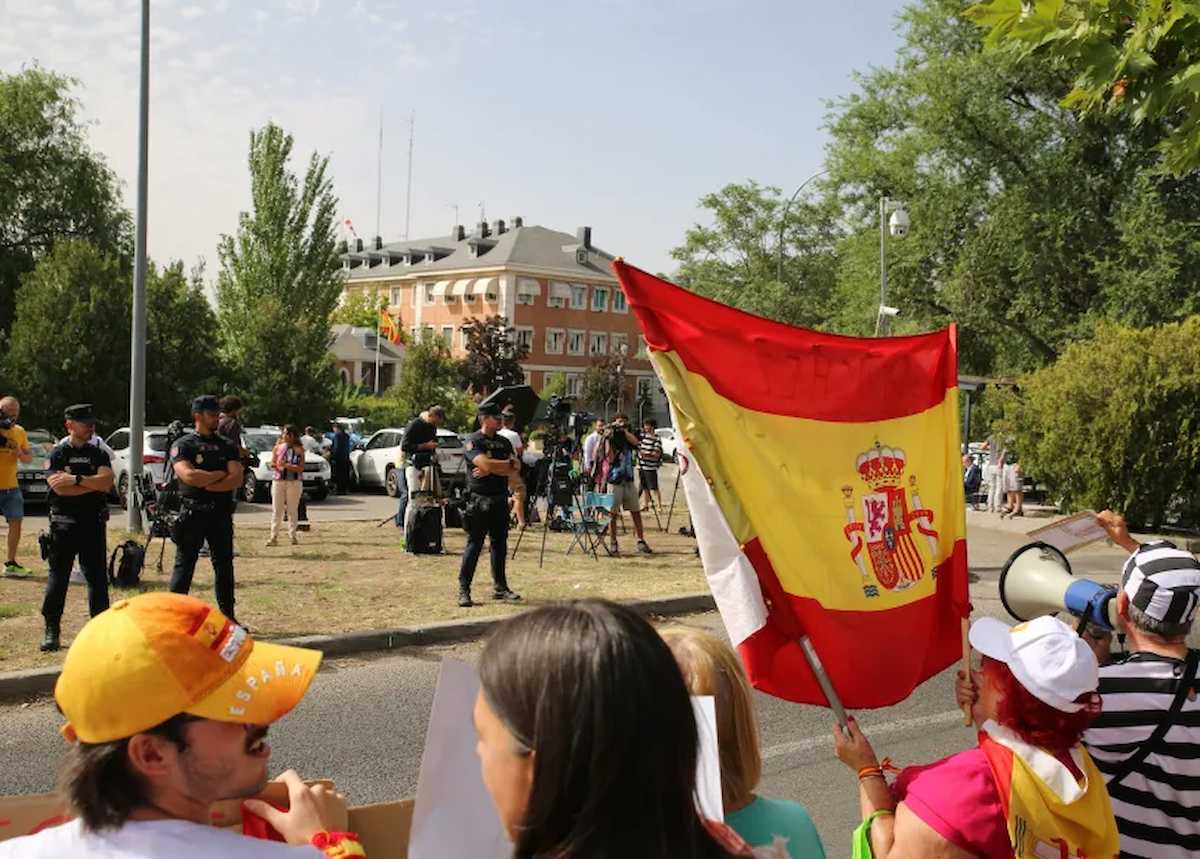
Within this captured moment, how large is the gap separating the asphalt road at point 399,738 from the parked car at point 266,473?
609 inches

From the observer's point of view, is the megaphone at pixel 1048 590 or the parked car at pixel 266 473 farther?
the parked car at pixel 266 473

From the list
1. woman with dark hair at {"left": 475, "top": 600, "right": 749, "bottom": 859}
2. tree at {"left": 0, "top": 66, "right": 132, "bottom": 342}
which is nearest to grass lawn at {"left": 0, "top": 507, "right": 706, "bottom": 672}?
woman with dark hair at {"left": 475, "top": 600, "right": 749, "bottom": 859}

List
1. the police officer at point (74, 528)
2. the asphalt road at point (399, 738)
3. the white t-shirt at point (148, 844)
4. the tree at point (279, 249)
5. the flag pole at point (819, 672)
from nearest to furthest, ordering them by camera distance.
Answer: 1. the white t-shirt at point (148, 844)
2. the flag pole at point (819, 672)
3. the asphalt road at point (399, 738)
4. the police officer at point (74, 528)
5. the tree at point (279, 249)

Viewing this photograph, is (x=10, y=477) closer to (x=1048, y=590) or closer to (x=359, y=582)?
(x=359, y=582)

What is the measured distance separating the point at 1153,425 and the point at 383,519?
13.6 meters

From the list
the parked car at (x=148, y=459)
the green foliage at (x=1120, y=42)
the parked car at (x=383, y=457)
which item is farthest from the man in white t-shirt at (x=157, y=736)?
the parked car at (x=383, y=457)

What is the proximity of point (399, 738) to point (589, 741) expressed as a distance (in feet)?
18.1

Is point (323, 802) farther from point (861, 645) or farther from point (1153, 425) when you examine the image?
point (1153, 425)

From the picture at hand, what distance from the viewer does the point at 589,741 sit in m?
1.47

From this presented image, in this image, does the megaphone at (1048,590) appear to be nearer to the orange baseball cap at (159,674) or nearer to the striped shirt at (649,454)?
the orange baseball cap at (159,674)

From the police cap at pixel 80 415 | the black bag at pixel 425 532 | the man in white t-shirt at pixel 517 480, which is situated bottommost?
Result: the black bag at pixel 425 532

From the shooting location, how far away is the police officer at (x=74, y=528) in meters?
8.30

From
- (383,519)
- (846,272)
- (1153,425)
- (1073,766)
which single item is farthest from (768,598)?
(846,272)

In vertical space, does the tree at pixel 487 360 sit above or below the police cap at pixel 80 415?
above
